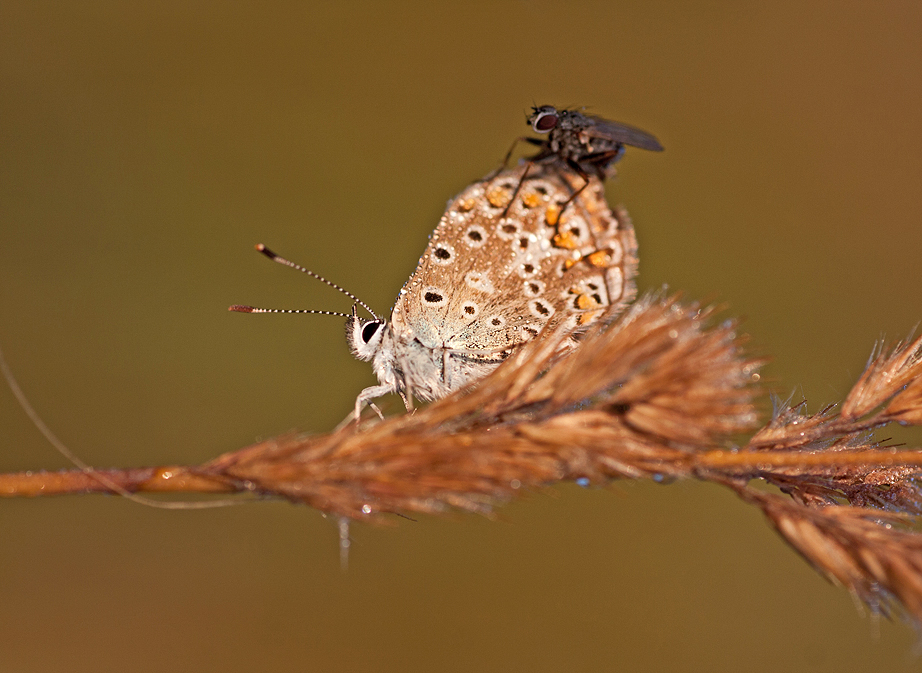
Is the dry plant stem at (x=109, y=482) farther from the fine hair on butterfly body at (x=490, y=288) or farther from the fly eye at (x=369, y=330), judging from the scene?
the fly eye at (x=369, y=330)

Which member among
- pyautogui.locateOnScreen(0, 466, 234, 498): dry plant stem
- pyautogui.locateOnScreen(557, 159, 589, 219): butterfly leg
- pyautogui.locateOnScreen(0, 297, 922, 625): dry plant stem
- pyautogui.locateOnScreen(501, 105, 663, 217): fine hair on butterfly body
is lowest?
pyautogui.locateOnScreen(0, 466, 234, 498): dry plant stem

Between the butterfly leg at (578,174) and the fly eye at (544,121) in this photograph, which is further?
the fly eye at (544,121)

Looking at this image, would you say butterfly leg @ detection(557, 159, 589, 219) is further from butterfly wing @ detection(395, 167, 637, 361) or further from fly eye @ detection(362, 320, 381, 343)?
fly eye @ detection(362, 320, 381, 343)

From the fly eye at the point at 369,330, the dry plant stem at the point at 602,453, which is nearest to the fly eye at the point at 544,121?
Answer: the fly eye at the point at 369,330

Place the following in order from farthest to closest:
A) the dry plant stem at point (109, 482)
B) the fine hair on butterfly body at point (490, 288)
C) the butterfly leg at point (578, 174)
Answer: the butterfly leg at point (578, 174) < the fine hair on butterfly body at point (490, 288) < the dry plant stem at point (109, 482)

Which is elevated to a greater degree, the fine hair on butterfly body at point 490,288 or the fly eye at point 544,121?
the fly eye at point 544,121

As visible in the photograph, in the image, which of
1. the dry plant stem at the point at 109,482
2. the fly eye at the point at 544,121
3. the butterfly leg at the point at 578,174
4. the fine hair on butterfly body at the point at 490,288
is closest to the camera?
the dry plant stem at the point at 109,482

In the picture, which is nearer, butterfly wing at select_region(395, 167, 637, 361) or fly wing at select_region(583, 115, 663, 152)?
butterfly wing at select_region(395, 167, 637, 361)

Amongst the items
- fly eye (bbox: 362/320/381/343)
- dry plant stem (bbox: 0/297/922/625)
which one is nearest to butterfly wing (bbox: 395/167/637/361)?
fly eye (bbox: 362/320/381/343)
